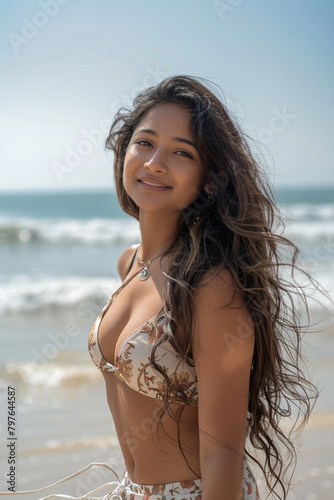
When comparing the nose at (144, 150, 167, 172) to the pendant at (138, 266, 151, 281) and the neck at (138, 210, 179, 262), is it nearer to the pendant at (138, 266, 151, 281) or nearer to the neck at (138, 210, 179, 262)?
the neck at (138, 210, 179, 262)

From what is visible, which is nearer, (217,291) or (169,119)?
→ (217,291)

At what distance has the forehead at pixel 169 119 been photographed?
2.00 meters

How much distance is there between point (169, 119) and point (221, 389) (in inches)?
35.3

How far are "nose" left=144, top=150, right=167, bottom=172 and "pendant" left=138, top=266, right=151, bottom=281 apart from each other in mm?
334

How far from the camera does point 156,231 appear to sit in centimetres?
213

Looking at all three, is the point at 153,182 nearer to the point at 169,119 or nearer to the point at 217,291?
the point at 169,119

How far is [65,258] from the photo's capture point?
1603 centimetres

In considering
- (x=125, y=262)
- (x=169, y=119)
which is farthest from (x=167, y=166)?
(x=125, y=262)

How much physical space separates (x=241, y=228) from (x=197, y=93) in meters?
0.50

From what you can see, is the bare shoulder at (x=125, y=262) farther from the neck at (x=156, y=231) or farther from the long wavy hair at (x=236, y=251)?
the long wavy hair at (x=236, y=251)

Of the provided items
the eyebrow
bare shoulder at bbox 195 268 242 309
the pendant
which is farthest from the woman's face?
bare shoulder at bbox 195 268 242 309

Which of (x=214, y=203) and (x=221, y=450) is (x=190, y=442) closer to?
(x=221, y=450)

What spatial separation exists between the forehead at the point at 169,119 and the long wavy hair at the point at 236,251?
0.02 metres


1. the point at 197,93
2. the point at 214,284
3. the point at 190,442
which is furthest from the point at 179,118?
the point at 190,442
